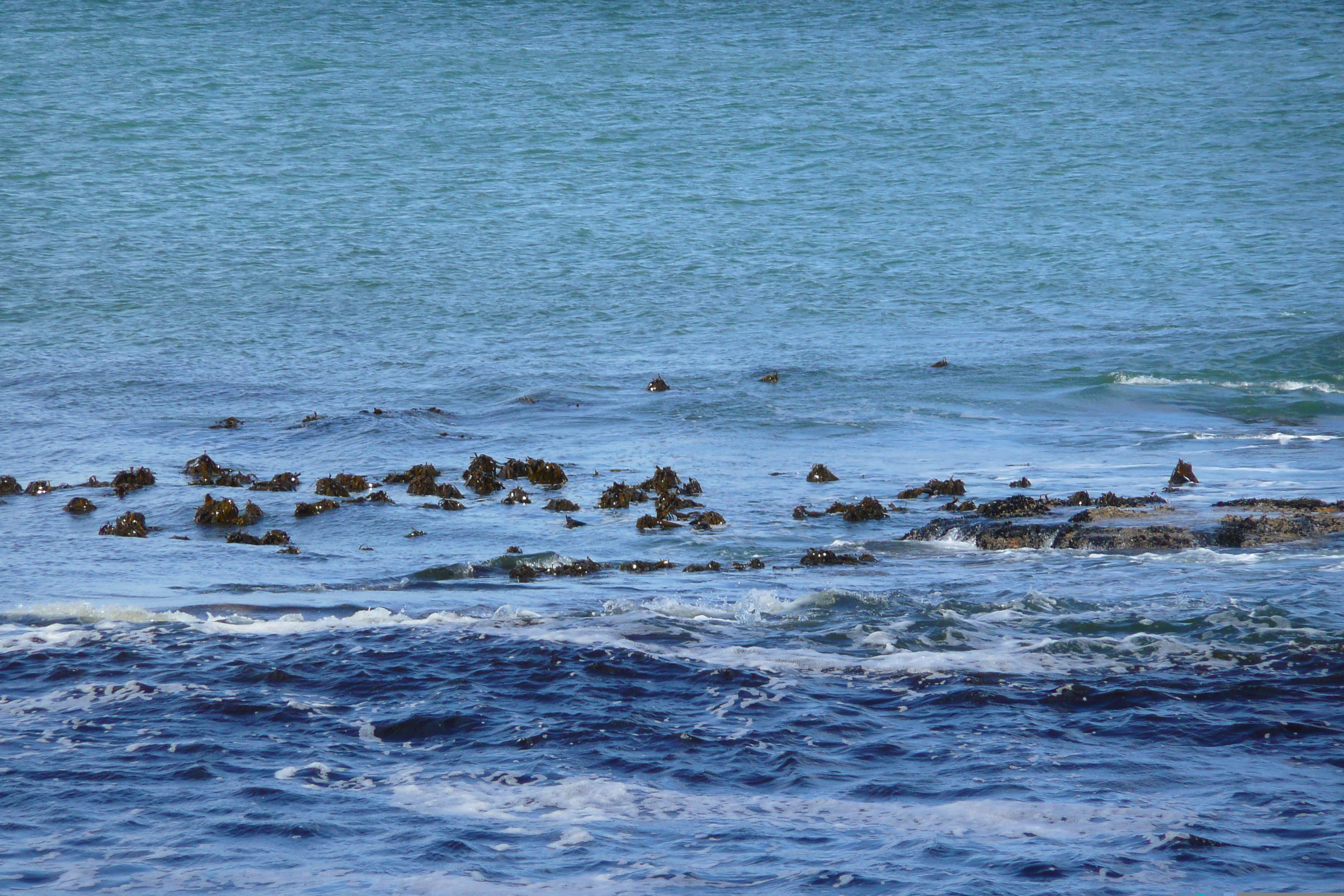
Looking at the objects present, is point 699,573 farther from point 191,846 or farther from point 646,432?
point 646,432

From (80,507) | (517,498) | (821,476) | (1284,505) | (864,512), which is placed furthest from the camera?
(821,476)

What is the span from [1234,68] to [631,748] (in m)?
49.9

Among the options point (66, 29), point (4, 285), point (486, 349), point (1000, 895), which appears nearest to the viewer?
point (1000, 895)

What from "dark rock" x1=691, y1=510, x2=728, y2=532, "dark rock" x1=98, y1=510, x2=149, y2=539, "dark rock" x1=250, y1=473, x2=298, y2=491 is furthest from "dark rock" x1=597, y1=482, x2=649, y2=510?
"dark rock" x1=98, y1=510, x2=149, y2=539

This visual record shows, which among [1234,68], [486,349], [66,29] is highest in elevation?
[66,29]

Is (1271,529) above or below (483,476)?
below

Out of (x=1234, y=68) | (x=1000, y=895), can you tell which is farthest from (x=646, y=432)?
(x=1234, y=68)

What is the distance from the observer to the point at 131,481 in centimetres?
1664

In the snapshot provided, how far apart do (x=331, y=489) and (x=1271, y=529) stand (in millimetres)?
10635

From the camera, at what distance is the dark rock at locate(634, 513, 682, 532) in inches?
578

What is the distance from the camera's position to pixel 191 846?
7.07 metres

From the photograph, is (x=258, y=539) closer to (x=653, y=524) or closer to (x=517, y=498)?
(x=517, y=498)

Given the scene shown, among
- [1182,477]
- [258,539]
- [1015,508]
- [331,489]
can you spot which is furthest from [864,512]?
[258,539]

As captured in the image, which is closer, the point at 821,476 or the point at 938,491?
the point at 938,491
